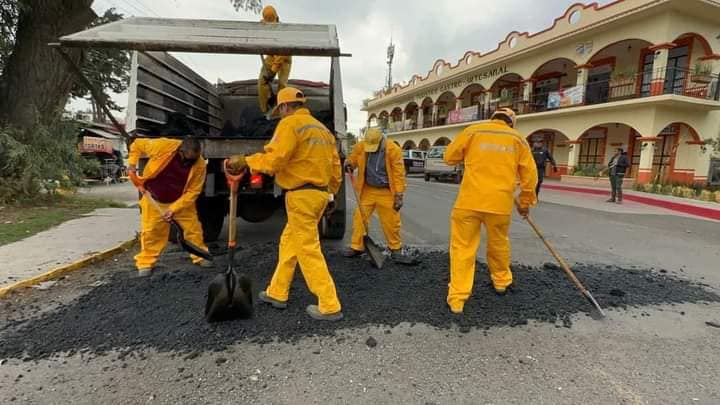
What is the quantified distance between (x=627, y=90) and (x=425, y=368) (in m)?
19.6

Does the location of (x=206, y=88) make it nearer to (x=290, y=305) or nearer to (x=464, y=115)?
(x=290, y=305)

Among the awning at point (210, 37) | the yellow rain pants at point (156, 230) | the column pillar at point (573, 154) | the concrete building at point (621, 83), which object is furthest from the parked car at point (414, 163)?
the yellow rain pants at point (156, 230)

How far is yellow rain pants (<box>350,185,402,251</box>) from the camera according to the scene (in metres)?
4.59

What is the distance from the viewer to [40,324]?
278cm

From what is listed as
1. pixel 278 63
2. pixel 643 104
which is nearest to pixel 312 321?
pixel 278 63

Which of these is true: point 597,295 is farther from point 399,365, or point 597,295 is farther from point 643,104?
point 643,104

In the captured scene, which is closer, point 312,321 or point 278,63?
point 312,321

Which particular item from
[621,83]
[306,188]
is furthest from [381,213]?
[621,83]

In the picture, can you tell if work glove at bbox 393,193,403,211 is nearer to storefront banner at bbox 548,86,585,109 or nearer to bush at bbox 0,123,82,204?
bush at bbox 0,123,82,204

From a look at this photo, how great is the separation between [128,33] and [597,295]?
5039mm

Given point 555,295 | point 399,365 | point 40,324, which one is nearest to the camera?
point 399,365

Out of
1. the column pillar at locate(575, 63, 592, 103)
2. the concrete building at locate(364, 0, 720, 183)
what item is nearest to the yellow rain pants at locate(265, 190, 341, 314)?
the concrete building at locate(364, 0, 720, 183)

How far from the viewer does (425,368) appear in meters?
2.38

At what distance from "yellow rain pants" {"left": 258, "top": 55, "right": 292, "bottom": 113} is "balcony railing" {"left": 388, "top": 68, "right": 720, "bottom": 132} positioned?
29.0ft
